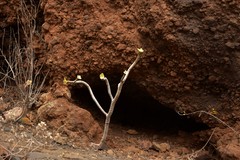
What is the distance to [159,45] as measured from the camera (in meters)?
4.62

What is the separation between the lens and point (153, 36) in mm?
4594

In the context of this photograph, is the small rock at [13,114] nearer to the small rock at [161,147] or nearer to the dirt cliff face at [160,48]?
the dirt cliff face at [160,48]

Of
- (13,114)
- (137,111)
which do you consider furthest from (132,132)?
(13,114)

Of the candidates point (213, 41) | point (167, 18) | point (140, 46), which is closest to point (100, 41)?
point (140, 46)

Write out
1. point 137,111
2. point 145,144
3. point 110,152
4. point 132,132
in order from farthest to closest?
point 137,111
point 132,132
point 145,144
point 110,152

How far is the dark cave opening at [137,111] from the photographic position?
17.3 feet

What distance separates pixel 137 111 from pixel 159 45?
59.2 inches

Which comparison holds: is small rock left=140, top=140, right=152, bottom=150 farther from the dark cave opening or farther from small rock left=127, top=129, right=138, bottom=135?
the dark cave opening

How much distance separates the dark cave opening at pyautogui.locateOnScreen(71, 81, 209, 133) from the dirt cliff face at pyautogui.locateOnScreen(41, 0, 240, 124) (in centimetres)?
34

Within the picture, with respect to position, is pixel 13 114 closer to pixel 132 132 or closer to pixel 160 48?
pixel 132 132

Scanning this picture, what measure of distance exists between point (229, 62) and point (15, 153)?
2308 mm

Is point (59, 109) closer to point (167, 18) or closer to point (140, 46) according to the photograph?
point (140, 46)

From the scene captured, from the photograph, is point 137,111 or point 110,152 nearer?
point 110,152

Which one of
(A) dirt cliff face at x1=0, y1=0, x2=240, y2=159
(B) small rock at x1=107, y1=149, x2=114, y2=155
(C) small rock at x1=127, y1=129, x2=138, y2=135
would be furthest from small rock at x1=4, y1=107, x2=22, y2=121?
(C) small rock at x1=127, y1=129, x2=138, y2=135
